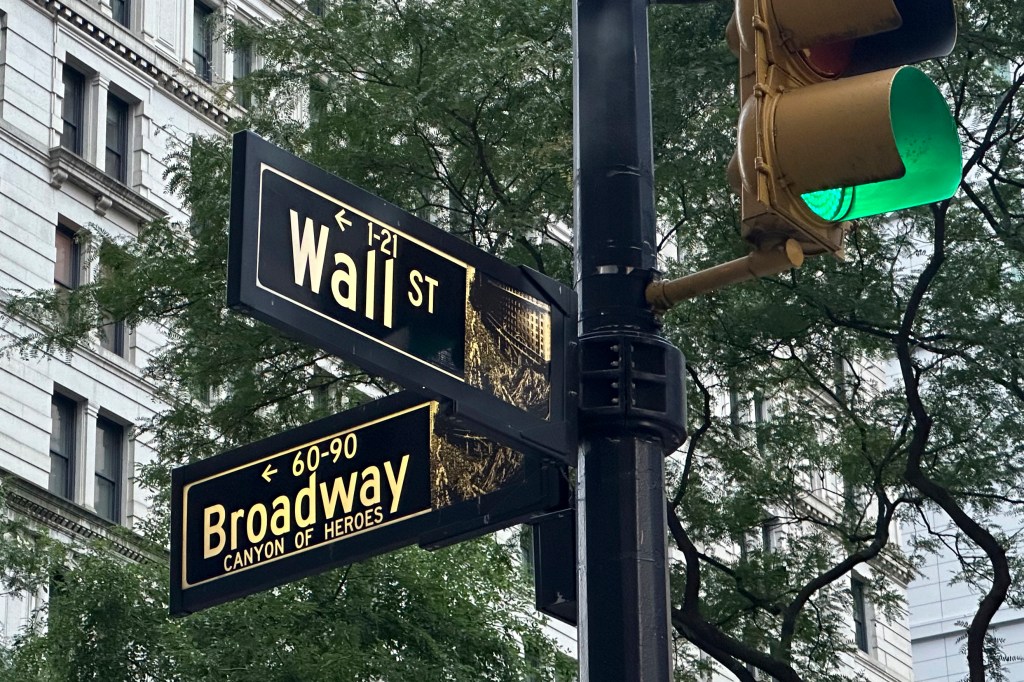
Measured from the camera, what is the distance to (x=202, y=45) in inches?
1515

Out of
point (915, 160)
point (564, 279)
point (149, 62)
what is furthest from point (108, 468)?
point (915, 160)

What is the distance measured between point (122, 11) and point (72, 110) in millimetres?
2615

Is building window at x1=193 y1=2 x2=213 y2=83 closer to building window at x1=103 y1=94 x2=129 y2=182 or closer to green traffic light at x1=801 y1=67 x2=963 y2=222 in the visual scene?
building window at x1=103 y1=94 x2=129 y2=182

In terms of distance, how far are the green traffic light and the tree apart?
11081mm

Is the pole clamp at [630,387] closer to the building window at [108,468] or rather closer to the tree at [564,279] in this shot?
the tree at [564,279]

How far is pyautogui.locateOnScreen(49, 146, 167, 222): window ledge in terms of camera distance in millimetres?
33938

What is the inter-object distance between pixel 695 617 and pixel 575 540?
38.2 feet

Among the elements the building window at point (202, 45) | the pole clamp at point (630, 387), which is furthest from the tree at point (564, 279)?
the building window at point (202, 45)

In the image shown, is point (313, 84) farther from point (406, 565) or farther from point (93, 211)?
point (93, 211)

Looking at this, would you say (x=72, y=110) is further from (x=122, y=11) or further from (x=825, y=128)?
(x=825, y=128)

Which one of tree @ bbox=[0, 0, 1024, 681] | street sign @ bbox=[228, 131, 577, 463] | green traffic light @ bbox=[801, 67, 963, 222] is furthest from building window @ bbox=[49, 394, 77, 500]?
green traffic light @ bbox=[801, 67, 963, 222]

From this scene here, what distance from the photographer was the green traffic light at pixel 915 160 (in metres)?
5.06

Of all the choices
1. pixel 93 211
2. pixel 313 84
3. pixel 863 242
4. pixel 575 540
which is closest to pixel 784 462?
pixel 863 242

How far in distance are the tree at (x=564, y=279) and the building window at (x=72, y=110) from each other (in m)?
15.7
